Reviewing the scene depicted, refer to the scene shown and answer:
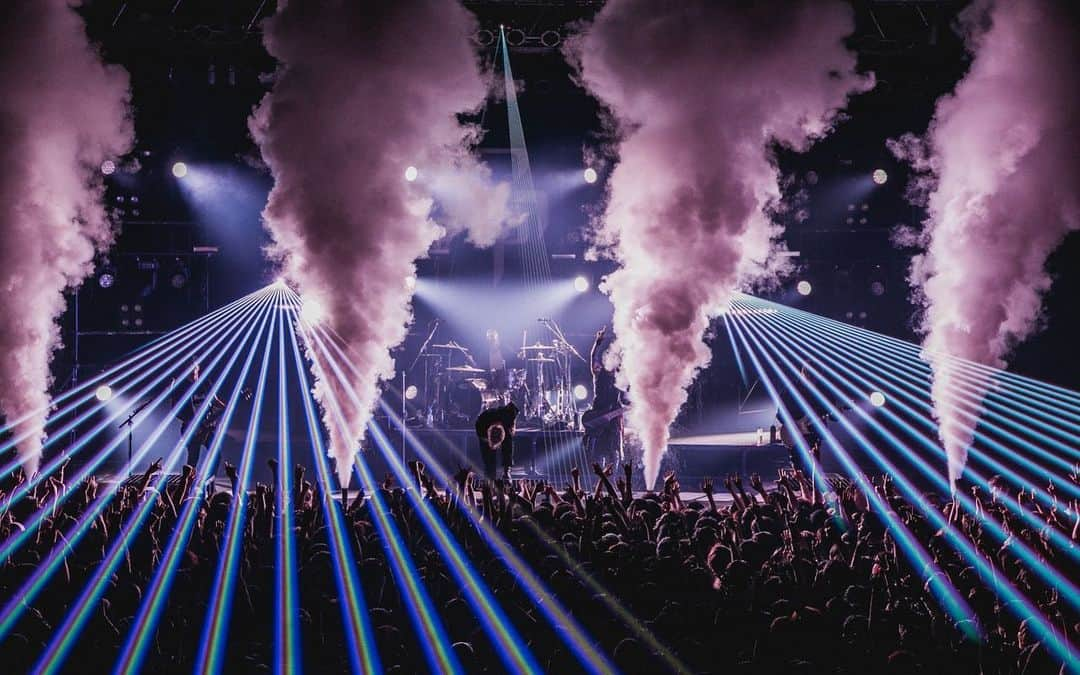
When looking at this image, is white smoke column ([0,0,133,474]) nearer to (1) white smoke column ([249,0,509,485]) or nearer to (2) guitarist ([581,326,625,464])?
(1) white smoke column ([249,0,509,485])

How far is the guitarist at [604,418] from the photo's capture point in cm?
1347

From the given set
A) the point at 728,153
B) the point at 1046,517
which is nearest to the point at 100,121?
the point at 728,153

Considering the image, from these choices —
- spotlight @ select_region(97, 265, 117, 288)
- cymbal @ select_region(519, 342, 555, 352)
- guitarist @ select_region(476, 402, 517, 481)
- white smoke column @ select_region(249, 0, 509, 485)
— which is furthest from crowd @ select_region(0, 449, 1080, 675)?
spotlight @ select_region(97, 265, 117, 288)

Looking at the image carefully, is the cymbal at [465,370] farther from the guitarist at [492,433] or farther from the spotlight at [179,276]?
the guitarist at [492,433]

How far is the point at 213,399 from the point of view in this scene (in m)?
12.3

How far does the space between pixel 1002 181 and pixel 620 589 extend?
12.6 metres

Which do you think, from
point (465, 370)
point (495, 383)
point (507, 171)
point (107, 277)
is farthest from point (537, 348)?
point (107, 277)

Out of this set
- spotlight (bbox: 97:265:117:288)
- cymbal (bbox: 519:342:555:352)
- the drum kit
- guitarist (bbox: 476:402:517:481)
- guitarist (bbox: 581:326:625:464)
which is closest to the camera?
guitarist (bbox: 476:402:517:481)

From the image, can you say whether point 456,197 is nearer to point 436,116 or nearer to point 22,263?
point 436,116

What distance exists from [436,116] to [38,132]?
6620 millimetres

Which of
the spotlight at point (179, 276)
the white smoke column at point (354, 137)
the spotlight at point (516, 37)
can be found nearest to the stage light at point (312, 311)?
the white smoke column at point (354, 137)

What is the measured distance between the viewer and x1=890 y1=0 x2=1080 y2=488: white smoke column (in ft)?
45.1

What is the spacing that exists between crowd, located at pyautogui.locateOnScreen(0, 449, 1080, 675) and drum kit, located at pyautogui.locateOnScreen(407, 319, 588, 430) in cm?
1002

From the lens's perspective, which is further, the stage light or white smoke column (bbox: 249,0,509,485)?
the stage light
